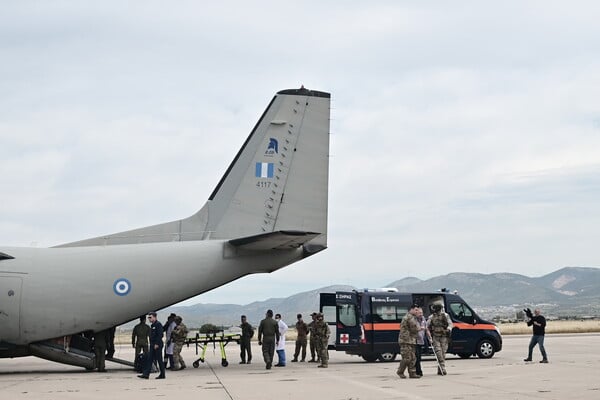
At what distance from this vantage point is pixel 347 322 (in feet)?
76.0

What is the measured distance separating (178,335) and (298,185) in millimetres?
5308

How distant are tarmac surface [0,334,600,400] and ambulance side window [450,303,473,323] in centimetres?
252

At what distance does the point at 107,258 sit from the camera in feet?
64.4

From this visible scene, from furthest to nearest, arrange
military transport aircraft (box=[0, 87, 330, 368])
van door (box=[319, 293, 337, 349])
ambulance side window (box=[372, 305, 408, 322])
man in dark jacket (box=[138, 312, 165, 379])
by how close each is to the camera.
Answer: van door (box=[319, 293, 337, 349]) → ambulance side window (box=[372, 305, 408, 322]) → military transport aircraft (box=[0, 87, 330, 368]) → man in dark jacket (box=[138, 312, 165, 379])

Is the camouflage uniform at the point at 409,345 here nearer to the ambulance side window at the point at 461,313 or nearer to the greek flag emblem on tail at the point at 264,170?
the greek flag emblem on tail at the point at 264,170

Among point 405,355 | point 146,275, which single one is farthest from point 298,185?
point 405,355

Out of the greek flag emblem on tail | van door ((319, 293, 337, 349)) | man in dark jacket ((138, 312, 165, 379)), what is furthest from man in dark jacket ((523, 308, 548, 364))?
man in dark jacket ((138, 312, 165, 379))

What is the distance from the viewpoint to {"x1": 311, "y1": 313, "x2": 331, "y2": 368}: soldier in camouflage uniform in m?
20.9

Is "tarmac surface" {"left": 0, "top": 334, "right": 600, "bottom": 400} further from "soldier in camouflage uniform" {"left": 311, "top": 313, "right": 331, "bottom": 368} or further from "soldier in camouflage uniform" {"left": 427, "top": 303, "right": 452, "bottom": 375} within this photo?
"soldier in camouflage uniform" {"left": 427, "top": 303, "right": 452, "bottom": 375}

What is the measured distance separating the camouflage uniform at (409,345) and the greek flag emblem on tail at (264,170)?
6208mm

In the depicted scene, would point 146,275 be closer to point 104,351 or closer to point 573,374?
point 104,351

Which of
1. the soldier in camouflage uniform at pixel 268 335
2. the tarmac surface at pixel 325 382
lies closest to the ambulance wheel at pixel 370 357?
the tarmac surface at pixel 325 382

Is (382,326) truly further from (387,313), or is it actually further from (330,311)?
(330,311)

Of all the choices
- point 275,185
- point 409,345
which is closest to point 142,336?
point 275,185
